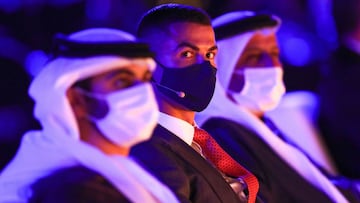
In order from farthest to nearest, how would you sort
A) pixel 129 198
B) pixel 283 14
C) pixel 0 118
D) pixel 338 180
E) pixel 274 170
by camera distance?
1. pixel 283 14
2. pixel 338 180
3. pixel 274 170
4. pixel 0 118
5. pixel 129 198

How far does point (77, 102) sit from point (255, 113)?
126 centimetres

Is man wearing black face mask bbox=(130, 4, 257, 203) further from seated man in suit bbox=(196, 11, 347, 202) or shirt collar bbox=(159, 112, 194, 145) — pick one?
seated man in suit bbox=(196, 11, 347, 202)

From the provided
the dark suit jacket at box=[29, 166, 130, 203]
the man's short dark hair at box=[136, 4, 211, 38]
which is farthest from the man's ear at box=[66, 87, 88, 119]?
the man's short dark hair at box=[136, 4, 211, 38]

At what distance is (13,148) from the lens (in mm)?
2070

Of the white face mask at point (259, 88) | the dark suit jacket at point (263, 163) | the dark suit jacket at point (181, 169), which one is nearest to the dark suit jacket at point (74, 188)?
the dark suit jacket at point (181, 169)

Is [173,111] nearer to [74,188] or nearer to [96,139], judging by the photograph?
[96,139]

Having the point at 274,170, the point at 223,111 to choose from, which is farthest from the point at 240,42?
the point at 274,170

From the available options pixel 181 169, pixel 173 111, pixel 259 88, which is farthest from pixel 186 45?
pixel 259 88

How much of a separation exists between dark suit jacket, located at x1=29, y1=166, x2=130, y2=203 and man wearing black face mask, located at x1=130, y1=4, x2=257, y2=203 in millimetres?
435

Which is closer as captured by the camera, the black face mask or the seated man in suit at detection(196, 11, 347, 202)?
the black face mask

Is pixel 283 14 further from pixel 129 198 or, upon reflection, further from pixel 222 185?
pixel 129 198

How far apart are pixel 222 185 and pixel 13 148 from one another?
2.25ft

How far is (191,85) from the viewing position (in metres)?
2.31

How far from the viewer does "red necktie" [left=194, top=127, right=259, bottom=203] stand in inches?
97.2
